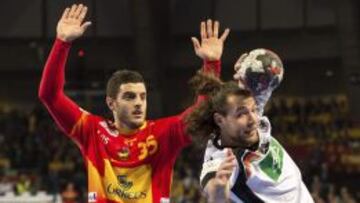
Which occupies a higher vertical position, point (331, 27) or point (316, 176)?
point (331, 27)

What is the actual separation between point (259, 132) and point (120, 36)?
21833 millimetres

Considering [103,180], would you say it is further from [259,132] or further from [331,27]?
[331,27]

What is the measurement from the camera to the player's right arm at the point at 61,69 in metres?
4.62

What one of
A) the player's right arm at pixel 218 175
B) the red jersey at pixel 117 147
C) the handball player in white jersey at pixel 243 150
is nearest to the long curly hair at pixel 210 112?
the handball player in white jersey at pixel 243 150

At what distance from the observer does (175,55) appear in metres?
24.9

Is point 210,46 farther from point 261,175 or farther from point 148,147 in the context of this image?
point 261,175

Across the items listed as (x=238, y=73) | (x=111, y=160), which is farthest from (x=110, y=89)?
(x=238, y=73)

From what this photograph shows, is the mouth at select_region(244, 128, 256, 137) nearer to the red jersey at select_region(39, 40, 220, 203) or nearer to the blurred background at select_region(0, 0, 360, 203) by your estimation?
the red jersey at select_region(39, 40, 220, 203)

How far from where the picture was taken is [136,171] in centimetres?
466

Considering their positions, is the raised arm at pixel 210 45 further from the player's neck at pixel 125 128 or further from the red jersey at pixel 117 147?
the player's neck at pixel 125 128

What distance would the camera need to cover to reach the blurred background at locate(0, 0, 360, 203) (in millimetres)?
22078

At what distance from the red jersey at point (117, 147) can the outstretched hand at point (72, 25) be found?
0.18 ft

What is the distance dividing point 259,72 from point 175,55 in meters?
21.0

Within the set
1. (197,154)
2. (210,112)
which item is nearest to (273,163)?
(210,112)
